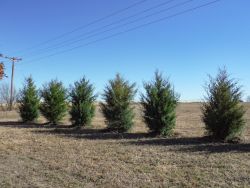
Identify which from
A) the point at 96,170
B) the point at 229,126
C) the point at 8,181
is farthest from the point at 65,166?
the point at 229,126

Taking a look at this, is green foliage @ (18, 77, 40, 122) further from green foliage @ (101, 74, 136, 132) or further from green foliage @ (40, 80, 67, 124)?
green foliage @ (101, 74, 136, 132)

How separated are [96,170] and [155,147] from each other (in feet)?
13.0

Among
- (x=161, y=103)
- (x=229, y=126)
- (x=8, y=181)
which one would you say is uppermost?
(x=161, y=103)

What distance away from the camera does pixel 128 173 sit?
8219 millimetres

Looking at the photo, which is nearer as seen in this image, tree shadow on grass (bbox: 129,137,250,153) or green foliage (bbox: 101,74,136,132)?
tree shadow on grass (bbox: 129,137,250,153)

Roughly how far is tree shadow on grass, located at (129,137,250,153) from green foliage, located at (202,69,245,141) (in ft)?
1.96

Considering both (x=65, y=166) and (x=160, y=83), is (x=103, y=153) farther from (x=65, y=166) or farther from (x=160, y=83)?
(x=160, y=83)

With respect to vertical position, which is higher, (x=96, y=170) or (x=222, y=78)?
(x=222, y=78)

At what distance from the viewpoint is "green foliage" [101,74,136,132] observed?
1830 centimetres

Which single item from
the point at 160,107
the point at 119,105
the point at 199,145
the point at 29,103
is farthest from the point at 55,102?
the point at 199,145

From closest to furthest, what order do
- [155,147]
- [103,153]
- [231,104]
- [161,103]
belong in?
[103,153], [155,147], [231,104], [161,103]

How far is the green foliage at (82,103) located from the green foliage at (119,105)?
2.87 m

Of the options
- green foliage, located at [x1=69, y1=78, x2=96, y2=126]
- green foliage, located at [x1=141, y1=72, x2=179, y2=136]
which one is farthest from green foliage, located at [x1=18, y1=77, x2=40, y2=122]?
green foliage, located at [x1=141, y1=72, x2=179, y2=136]

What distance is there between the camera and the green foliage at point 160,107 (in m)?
16.1
